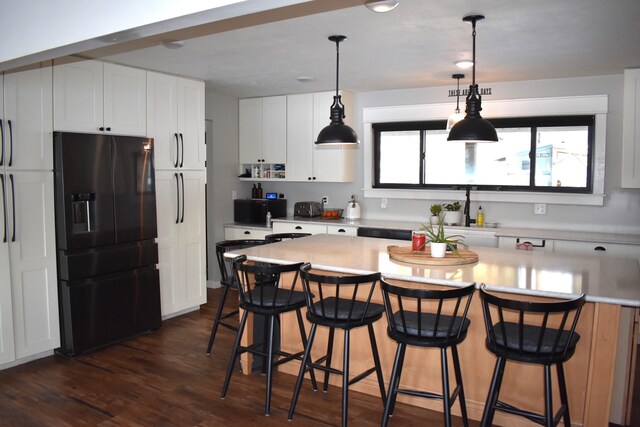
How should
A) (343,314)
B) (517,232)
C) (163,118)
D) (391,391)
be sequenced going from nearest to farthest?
(391,391) < (343,314) < (163,118) < (517,232)

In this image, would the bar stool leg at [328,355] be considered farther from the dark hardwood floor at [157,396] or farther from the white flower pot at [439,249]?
the white flower pot at [439,249]

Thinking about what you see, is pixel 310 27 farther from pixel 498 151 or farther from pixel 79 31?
pixel 498 151

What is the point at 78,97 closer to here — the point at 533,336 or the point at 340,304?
the point at 340,304

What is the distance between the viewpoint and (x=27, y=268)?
3.81 meters

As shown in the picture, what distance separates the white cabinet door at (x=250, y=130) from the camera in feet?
20.9

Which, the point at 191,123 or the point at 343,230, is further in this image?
the point at 343,230

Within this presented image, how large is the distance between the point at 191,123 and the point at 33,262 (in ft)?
6.48

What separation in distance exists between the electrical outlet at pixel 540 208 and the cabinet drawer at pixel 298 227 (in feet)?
7.11

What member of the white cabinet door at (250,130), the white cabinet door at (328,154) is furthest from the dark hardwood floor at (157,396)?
the white cabinet door at (250,130)

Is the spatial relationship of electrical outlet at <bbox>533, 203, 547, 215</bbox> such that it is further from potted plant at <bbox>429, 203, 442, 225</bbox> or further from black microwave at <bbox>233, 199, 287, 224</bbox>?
black microwave at <bbox>233, 199, 287, 224</bbox>

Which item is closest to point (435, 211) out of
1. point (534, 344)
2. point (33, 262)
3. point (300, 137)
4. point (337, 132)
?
point (300, 137)

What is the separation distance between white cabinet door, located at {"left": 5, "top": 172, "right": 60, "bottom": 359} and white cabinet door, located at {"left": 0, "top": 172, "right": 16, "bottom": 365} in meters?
0.03

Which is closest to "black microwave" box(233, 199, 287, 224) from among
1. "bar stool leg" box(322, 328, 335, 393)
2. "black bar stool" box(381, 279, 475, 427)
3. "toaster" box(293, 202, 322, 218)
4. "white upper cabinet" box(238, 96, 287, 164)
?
"toaster" box(293, 202, 322, 218)

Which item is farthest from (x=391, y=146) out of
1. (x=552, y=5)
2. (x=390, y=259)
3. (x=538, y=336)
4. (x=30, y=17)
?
(x=30, y=17)
